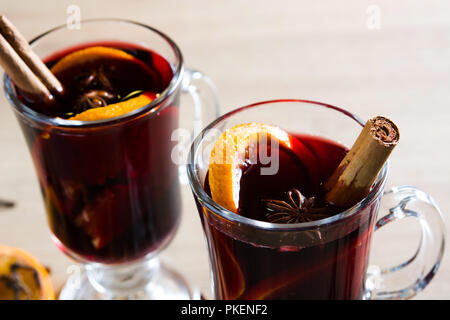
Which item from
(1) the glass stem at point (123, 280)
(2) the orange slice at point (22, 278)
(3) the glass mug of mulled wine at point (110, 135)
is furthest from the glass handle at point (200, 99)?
(2) the orange slice at point (22, 278)

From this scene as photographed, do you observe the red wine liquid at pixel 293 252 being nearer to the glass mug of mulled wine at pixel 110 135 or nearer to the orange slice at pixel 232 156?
the orange slice at pixel 232 156

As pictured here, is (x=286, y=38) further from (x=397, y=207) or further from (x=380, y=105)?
(x=397, y=207)

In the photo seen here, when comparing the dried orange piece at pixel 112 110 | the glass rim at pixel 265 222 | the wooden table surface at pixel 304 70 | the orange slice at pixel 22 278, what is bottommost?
the orange slice at pixel 22 278

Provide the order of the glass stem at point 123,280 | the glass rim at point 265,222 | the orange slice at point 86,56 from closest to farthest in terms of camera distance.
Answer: the glass rim at point 265,222 → the orange slice at point 86,56 → the glass stem at point 123,280

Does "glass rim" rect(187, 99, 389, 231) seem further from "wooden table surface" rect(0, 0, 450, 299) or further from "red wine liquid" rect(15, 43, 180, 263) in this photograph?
"wooden table surface" rect(0, 0, 450, 299)

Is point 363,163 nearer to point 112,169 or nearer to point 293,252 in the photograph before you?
point 293,252

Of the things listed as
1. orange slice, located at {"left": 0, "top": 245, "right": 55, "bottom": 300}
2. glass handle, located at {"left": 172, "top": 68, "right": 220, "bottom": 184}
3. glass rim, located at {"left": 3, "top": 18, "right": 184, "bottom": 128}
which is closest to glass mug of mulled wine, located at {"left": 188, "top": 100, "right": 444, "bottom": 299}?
glass rim, located at {"left": 3, "top": 18, "right": 184, "bottom": 128}
